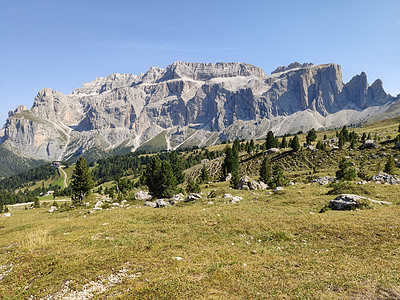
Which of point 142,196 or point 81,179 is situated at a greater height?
point 81,179

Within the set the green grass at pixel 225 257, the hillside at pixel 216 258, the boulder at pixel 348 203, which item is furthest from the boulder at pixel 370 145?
the green grass at pixel 225 257

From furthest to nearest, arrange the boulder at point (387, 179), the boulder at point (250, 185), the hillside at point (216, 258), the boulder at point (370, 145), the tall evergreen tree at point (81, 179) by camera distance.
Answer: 1. the boulder at point (370, 145)
2. the tall evergreen tree at point (81, 179)
3. the boulder at point (250, 185)
4. the boulder at point (387, 179)
5. the hillside at point (216, 258)

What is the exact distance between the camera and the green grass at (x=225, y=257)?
35.5 ft

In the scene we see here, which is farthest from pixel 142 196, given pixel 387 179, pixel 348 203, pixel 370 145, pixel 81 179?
pixel 370 145

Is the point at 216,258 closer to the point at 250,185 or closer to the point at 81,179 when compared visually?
the point at 250,185

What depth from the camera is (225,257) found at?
14.5 m

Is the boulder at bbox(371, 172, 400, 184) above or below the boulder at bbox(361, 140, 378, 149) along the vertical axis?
below

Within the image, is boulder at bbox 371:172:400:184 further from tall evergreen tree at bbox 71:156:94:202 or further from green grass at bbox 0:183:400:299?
tall evergreen tree at bbox 71:156:94:202

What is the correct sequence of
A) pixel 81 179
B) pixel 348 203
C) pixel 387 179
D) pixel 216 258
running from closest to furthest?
pixel 216 258 < pixel 348 203 < pixel 387 179 < pixel 81 179

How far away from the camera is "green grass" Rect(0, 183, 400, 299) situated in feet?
35.5

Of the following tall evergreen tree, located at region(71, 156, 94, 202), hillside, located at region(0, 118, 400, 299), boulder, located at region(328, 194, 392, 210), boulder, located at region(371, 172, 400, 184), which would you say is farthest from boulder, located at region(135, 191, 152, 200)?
boulder, located at region(371, 172, 400, 184)

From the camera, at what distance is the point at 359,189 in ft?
106

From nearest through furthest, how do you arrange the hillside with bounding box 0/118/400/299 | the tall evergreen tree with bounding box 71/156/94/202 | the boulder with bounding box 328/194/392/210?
the hillside with bounding box 0/118/400/299 → the boulder with bounding box 328/194/392/210 → the tall evergreen tree with bounding box 71/156/94/202

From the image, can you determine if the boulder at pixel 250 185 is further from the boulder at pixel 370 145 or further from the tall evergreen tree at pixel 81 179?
the boulder at pixel 370 145
